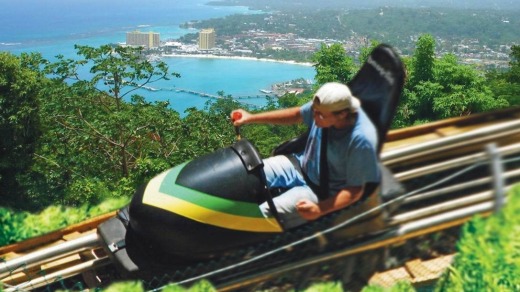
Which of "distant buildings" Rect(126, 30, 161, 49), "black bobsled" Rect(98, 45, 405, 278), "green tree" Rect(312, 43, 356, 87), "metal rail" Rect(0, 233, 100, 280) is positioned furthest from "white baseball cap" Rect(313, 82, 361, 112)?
"distant buildings" Rect(126, 30, 161, 49)

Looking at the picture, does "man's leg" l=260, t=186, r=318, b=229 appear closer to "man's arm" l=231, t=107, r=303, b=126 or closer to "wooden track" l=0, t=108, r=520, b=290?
"wooden track" l=0, t=108, r=520, b=290

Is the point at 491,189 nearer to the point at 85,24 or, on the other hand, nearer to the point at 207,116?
the point at 207,116

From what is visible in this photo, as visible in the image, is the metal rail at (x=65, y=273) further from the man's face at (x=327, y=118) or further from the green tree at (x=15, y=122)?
the green tree at (x=15, y=122)

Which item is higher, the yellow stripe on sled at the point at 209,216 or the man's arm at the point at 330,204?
the man's arm at the point at 330,204

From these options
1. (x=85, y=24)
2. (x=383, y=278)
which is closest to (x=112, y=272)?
(x=383, y=278)

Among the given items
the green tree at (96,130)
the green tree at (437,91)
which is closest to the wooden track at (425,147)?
the green tree at (96,130)
